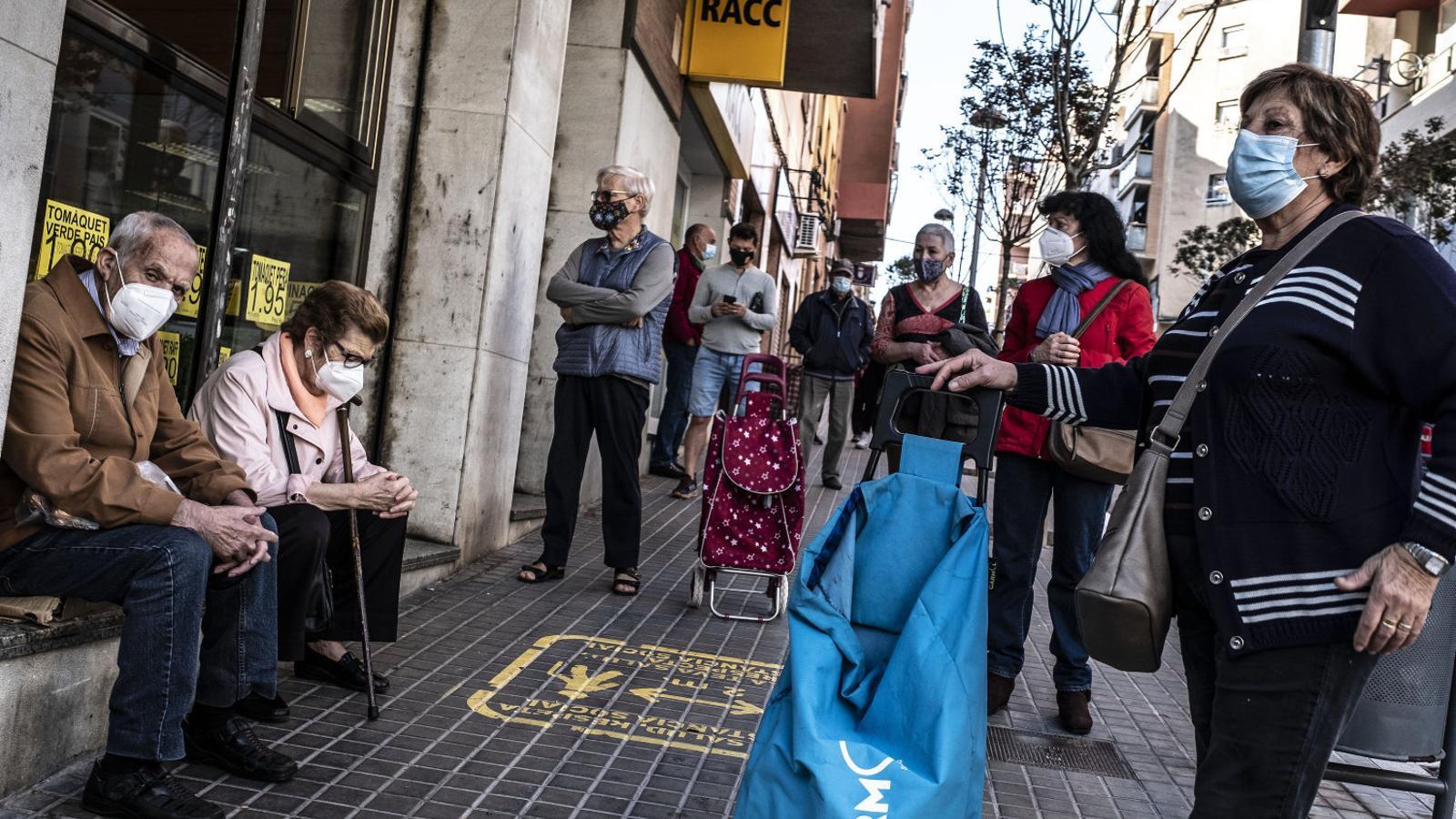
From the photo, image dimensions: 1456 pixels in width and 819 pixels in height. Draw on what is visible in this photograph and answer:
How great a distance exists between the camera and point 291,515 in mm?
4492

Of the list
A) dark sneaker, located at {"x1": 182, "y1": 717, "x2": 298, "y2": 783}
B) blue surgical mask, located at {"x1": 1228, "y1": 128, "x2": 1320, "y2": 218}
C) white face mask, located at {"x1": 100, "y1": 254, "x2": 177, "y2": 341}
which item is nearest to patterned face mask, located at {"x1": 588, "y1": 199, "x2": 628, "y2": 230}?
white face mask, located at {"x1": 100, "y1": 254, "x2": 177, "y2": 341}

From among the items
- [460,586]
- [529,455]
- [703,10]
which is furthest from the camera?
[703,10]

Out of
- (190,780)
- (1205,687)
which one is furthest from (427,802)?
(1205,687)

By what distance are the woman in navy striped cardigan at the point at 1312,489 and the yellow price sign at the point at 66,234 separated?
3.54 meters

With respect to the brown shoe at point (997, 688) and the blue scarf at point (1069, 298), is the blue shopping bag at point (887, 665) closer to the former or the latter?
the blue scarf at point (1069, 298)

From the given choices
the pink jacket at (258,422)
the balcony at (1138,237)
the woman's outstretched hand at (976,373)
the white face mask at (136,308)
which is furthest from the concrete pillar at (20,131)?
the balcony at (1138,237)

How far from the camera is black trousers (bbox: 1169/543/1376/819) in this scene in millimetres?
2457

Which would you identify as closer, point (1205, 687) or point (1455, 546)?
point (1455, 546)

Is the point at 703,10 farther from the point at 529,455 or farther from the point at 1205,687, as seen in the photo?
the point at 1205,687

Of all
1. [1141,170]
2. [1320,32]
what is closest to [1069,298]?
[1320,32]

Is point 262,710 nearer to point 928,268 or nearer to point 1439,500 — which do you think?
point 1439,500

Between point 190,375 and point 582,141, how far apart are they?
4.84 m

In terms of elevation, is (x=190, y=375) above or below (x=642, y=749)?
above

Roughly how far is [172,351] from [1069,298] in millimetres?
3645
